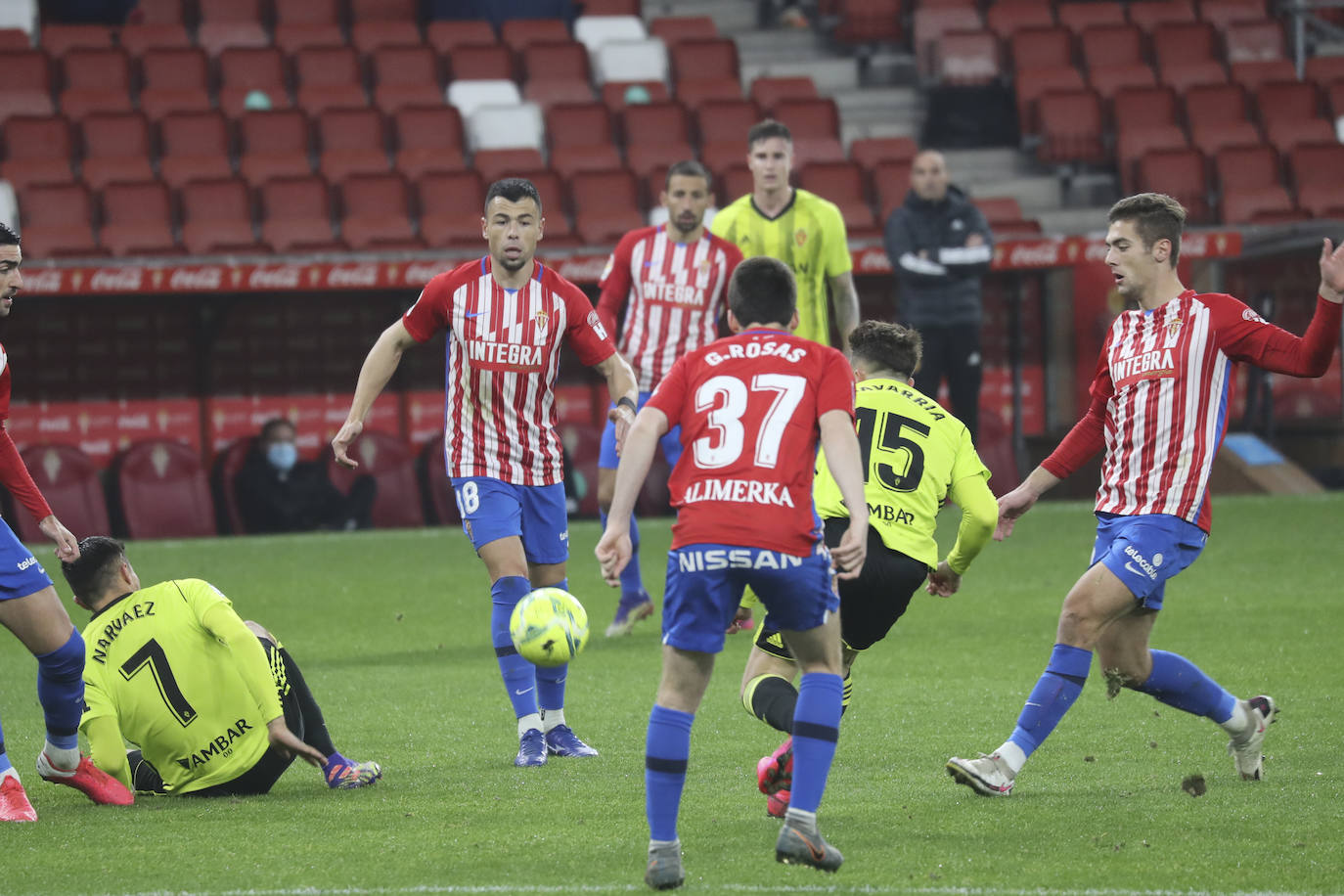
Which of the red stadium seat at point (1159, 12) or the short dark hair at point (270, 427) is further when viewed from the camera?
the red stadium seat at point (1159, 12)

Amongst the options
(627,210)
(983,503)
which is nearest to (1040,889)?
(983,503)

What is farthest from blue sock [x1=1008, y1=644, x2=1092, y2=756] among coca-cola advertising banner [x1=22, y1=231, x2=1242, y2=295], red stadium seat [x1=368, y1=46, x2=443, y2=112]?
red stadium seat [x1=368, y1=46, x2=443, y2=112]

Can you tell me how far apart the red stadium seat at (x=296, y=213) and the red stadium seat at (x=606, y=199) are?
2235mm

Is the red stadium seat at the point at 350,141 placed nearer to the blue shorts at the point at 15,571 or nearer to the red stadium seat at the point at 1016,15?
the red stadium seat at the point at 1016,15

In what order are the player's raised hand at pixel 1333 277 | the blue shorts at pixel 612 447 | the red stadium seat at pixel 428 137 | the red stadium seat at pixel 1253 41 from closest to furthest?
the player's raised hand at pixel 1333 277 < the blue shorts at pixel 612 447 < the red stadium seat at pixel 428 137 < the red stadium seat at pixel 1253 41

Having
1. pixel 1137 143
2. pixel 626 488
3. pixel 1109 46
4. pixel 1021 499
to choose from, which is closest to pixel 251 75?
pixel 1137 143

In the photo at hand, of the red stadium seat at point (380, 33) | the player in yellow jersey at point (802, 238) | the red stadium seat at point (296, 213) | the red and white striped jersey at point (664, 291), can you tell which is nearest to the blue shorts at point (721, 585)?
the red and white striped jersey at point (664, 291)

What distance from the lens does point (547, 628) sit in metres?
5.59

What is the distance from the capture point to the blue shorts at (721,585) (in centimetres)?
441

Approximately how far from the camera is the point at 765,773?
514 cm

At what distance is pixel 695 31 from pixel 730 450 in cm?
1566

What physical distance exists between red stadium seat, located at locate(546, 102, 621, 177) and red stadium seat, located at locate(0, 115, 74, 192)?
4.48 metres

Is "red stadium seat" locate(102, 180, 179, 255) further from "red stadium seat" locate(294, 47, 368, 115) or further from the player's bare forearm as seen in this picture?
the player's bare forearm

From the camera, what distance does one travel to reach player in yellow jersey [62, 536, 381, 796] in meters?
5.53
